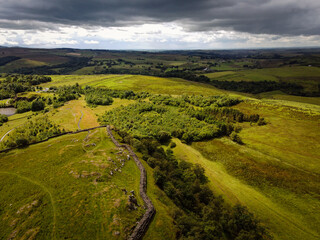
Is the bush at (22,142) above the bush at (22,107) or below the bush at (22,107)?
above

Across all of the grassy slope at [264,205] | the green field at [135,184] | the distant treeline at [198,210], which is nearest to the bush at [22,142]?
the green field at [135,184]

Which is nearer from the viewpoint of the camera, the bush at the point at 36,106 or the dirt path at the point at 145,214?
the dirt path at the point at 145,214

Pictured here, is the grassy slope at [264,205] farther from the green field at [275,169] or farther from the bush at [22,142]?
the bush at [22,142]

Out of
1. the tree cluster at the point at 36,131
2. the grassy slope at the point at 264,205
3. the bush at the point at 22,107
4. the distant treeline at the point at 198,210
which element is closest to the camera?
the distant treeline at the point at 198,210

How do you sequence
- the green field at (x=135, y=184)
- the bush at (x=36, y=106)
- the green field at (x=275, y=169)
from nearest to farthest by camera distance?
the green field at (x=135, y=184), the green field at (x=275, y=169), the bush at (x=36, y=106)

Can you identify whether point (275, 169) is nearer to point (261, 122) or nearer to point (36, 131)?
point (261, 122)

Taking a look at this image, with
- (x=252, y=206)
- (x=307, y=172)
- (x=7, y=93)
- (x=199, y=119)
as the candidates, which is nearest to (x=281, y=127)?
(x=307, y=172)

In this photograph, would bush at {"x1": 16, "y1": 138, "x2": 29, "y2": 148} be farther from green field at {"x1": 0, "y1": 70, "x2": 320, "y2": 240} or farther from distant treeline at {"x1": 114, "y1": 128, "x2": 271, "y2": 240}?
distant treeline at {"x1": 114, "y1": 128, "x2": 271, "y2": 240}

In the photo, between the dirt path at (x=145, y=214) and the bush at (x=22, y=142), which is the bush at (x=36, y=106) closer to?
the bush at (x=22, y=142)

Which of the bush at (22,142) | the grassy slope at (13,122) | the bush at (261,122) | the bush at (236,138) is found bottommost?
the grassy slope at (13,122)

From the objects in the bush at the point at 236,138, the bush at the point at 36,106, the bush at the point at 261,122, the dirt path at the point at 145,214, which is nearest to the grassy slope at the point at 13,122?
the bush at the point at 36,106

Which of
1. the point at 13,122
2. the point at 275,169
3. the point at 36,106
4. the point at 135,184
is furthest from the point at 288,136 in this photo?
the point at 36,106
